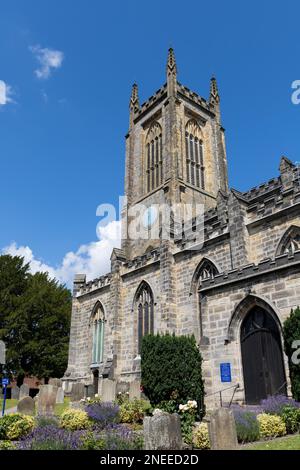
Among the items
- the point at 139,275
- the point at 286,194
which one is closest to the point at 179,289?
the point at 139,275

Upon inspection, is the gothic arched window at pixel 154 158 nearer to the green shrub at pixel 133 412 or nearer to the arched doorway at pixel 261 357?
the arched doorway at pixel 261 357

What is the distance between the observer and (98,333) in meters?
28.9

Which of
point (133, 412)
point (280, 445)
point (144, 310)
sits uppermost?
point (144, 310)

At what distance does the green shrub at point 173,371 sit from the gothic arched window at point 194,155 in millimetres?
23109

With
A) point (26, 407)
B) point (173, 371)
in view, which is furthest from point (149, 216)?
point (173, 371)

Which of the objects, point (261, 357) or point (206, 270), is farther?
point (206, 270)

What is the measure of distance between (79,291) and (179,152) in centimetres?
1519

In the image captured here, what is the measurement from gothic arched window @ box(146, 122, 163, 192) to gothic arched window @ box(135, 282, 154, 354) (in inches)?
529

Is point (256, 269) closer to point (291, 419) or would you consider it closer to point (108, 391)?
point (291, 419)

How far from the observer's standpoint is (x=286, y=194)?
18219 mm

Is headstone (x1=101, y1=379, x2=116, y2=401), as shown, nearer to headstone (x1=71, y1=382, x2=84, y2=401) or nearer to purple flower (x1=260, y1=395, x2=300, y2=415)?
headstone (x1=71, y1=382, x2=84, y2=401)

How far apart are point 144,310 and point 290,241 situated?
11.1 metres
